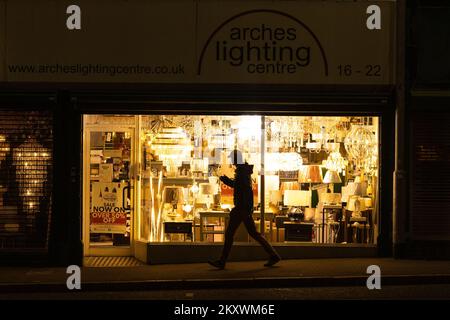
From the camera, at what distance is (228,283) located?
38.4 feet

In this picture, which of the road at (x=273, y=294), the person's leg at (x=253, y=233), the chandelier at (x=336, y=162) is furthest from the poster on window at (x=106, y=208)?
the chandelier at (x=336, y=162)

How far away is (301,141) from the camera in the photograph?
46.3 ft

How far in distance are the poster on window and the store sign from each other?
2.16 m

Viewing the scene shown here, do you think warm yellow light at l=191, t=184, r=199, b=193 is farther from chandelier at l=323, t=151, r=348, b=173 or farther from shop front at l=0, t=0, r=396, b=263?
chandelier at l=323, t=151, r=348, b=173

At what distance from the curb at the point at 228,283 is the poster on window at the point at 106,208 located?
292 cm

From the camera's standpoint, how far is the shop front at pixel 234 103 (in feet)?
44.0

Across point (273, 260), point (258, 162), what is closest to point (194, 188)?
point (258, 162)

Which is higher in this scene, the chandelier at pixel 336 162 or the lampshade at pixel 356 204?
the chandelier at pixel 336 162

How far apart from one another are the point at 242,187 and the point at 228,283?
1.69 meters

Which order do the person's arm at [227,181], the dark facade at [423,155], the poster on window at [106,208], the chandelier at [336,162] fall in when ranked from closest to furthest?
the person's arm at [227,181] < the dark facade at [423,155] < the chandelier at [336,162] < the poster on window at [106,208]

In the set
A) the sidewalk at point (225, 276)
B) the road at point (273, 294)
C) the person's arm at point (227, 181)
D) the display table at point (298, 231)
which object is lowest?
the road at point (273, 294)

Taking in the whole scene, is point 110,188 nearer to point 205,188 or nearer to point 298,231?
point 205,188

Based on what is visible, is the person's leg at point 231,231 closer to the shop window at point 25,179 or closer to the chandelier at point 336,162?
the chandelier at point 336,162

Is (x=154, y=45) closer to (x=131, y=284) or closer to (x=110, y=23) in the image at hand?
(x=110, y=23)
